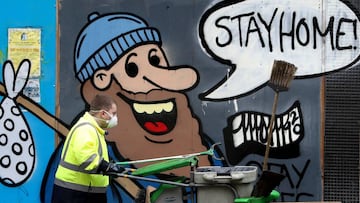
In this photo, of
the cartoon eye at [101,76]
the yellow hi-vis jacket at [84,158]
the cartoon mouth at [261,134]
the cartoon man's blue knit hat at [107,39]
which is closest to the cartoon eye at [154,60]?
the cartoon man's blue knit hat at [107,39]

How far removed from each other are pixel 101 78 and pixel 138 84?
0.41 meters

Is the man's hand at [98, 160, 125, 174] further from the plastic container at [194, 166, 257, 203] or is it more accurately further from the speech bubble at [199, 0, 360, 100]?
the speech bubble at [199, 0, 360, 100]

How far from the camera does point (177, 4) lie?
675 cm

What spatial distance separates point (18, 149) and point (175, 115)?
177 centimetres

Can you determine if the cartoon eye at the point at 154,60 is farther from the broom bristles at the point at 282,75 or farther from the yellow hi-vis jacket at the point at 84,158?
the yellow hi-vis jacket at the point at 84,158

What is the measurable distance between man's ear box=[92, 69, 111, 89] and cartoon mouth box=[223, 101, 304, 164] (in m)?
1.40

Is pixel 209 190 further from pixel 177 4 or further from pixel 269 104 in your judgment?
pixel 177 4

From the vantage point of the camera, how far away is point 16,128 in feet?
22.4

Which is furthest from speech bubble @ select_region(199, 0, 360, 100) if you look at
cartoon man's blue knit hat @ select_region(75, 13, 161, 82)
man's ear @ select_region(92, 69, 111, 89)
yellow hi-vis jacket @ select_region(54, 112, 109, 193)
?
yellow hi-vis jacket @ select_region(54, 112, 109, 193)

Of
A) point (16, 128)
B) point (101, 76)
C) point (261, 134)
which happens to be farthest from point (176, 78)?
point (16, 128)

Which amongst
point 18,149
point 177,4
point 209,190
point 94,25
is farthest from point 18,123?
point 209,190

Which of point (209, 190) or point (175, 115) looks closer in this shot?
point (209, 190)

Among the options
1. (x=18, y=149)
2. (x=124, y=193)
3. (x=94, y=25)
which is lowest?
(x=124, y=193)

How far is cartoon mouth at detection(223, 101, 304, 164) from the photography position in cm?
673
